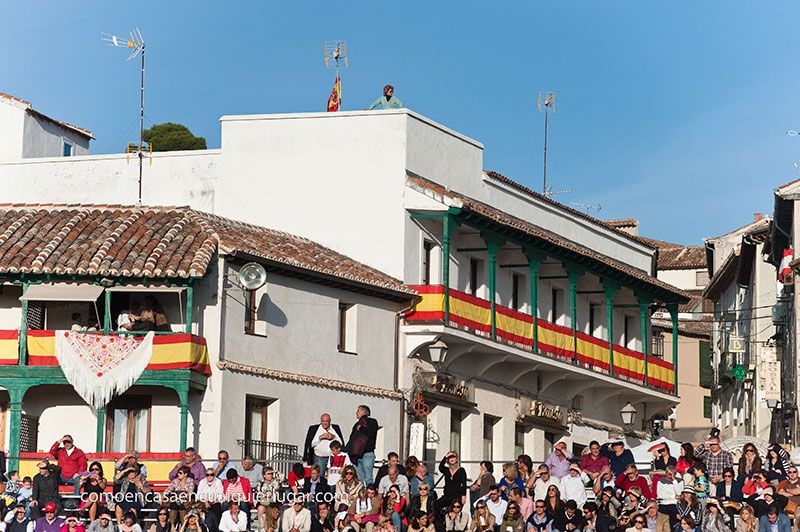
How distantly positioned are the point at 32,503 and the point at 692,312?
5113 centimetres

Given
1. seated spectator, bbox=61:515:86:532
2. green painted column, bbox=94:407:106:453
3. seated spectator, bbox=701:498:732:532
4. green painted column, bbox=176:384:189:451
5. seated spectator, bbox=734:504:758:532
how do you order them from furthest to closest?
green painted column, bbox=94:407:106:453 → green painted column, bbox=176:384:189:451 → seated spectator, bbox=61:515:86:532 → seated spectator, bbox=701:498:732:532 → seated spectator, bbox=734:504:758:532

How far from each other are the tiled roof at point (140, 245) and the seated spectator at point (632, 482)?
399 inches

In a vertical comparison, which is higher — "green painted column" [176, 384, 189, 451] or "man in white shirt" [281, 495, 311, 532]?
"green painted column" [176, 384, 189, 451]

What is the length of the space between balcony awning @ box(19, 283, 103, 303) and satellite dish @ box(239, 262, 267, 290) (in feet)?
9.73

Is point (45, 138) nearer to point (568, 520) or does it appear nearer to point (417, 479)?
point (417, 479)

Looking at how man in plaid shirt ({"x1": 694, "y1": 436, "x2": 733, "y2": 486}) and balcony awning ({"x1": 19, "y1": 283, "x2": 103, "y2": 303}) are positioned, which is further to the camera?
balcony awning ({"x1": 19, "y1": 283, "x2": 103, "y2": 303})

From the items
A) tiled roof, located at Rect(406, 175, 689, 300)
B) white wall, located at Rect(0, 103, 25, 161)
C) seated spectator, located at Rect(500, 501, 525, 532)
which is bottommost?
seated spectator, located at Rect(500, 501, 525, 532)

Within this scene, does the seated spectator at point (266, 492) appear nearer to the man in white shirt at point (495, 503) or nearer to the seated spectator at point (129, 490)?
the seated spectator at point (129, 490)

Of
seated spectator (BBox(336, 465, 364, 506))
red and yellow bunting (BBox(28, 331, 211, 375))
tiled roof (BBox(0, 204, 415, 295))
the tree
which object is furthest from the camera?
A: the tree

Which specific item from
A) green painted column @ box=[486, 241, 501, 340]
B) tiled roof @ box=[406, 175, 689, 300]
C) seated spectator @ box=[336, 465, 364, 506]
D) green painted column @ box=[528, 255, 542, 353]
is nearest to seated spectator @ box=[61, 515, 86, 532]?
seated spectator @ box=[336, 465, 364, 506]

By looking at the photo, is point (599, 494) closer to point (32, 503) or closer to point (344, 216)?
point (32, 503)

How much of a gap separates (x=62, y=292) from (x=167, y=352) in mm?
2583

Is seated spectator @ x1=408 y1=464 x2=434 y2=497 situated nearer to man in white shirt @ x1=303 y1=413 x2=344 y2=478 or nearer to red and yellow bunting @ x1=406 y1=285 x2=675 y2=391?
man in white shirt @ x1=303 y1=413 x2=344 y2=478

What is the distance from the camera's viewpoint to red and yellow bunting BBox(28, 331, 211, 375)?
39594 millimetres
